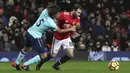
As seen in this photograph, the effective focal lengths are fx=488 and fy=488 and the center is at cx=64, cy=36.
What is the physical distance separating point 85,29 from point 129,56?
8.69 feet

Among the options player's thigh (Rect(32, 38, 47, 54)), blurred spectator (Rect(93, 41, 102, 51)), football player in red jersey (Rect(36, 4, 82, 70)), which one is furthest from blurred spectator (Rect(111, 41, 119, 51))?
player's thigh (Rect(32, 38, 47, 54))

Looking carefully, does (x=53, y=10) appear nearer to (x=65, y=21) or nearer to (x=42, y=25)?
(x=42, y=25)

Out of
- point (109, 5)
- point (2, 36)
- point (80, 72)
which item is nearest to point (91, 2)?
point (109, 5)

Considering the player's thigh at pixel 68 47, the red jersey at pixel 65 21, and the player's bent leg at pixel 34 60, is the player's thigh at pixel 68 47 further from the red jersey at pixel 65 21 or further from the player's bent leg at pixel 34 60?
the player's bent leg at pixel 34 60

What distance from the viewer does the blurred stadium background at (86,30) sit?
22484mm

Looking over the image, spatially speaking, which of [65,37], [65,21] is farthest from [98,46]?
[65,21]

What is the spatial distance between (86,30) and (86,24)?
0.44m

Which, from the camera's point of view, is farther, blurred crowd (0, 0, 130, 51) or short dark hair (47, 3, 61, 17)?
blurred crowd (0, 0, 130, 51)

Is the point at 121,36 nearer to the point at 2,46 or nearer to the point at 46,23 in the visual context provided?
the point at 2,46

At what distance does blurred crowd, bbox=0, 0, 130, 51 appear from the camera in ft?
74.3

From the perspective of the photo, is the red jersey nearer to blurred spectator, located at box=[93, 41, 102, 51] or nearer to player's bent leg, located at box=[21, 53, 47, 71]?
player's bent leg, located at box=[21, 53, 47, 71]

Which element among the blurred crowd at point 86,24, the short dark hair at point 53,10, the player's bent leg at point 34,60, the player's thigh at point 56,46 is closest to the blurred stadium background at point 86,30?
the blurred crowd at point 86,24

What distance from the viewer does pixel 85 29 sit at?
2452 cm

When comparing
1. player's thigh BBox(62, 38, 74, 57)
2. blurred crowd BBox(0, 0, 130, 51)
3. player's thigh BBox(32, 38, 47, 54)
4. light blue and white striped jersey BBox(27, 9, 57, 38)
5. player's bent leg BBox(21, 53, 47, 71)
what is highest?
blurred crowd BBox(0, 0, 130, 51)
